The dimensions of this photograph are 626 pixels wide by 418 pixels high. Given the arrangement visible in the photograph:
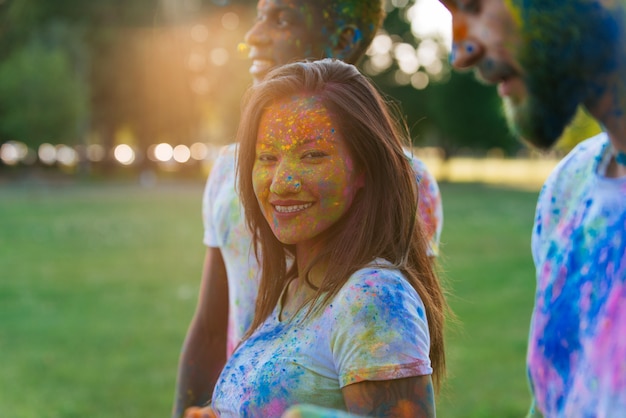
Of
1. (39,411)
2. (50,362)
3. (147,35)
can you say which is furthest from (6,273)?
(147,35)

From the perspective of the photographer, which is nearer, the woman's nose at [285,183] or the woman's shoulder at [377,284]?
the woman's shoulder at [377,284]

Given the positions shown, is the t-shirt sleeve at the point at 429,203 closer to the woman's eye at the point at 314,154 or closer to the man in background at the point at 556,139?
the woman's eye at the point at 314,154

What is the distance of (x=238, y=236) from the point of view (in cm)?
258

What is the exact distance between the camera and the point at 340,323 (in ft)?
5.66

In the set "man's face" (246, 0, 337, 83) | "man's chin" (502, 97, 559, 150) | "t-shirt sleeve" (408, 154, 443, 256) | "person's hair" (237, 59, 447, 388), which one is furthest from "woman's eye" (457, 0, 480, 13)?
"man's face" (246, 0, 337, 83)

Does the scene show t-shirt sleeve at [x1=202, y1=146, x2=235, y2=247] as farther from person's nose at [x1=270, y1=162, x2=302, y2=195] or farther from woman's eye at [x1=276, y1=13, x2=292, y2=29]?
person's nose at [x1=270, y1=162, x2=302, y2=195]

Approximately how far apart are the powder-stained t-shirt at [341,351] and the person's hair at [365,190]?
0.08m

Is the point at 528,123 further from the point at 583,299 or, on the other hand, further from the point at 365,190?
the point at 365,190

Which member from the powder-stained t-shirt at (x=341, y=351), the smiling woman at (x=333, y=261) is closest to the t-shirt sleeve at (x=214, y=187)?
the smiling woman at (x=333, y=261)

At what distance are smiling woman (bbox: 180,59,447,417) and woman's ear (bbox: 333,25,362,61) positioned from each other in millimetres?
652

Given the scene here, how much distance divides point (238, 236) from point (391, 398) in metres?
1.07

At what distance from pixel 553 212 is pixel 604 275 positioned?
291 millimetres

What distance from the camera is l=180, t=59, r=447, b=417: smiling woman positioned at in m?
1.66

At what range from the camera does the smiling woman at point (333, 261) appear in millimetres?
1657
